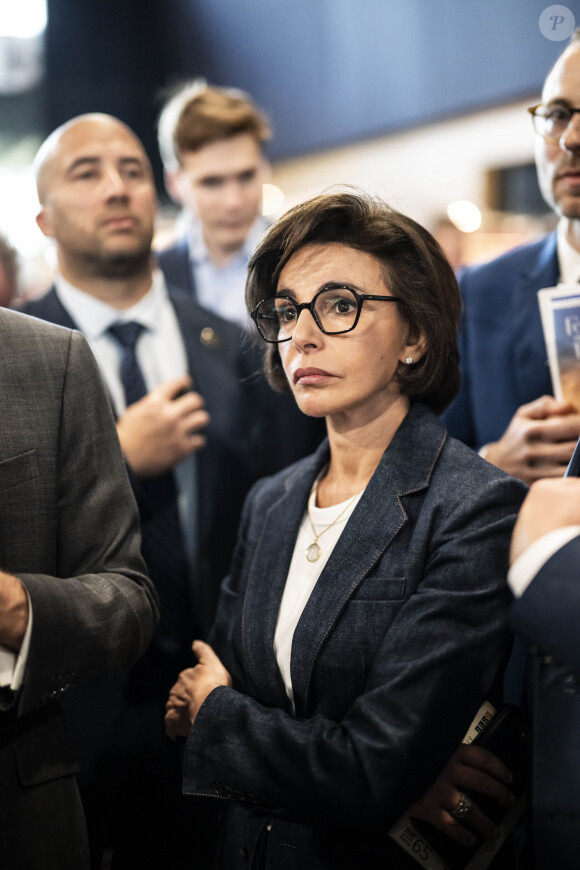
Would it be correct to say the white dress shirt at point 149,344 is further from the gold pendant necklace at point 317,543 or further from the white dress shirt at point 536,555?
the white dress shirt at point 536,555

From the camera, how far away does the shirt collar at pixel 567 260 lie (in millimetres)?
2211

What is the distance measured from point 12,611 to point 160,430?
3.78 ft

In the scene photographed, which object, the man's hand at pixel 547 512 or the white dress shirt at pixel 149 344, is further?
the white dress shirt at pixel 149 344

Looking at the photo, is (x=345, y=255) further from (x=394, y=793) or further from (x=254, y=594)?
(x=394, y=793)

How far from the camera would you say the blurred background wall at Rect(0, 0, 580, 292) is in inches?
232

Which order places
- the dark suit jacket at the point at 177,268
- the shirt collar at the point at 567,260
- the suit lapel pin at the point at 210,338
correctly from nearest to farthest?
the shirt collar at the point at 567,260
the suit lapel pin at the point at 210,338
the dark suit jacket at the point at 177,268

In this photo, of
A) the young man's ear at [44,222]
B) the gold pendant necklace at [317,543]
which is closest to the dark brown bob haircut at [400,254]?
the gold pendant necklace at [317,543]

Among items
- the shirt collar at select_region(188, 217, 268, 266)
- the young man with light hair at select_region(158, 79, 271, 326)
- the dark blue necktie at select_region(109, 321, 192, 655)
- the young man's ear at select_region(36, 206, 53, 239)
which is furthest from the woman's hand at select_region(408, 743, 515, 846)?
the shirt collar at select_region(188, 217, 268, 266)

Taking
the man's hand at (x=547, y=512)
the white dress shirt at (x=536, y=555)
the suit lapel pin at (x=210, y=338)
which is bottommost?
the white dress shirt at (x=536, y=555)

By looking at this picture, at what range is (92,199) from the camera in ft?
8.20

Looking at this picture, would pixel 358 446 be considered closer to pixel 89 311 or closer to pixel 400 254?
pixel 400 254

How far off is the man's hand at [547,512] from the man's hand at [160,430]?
52.1 inches

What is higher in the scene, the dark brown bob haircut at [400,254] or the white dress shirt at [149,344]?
the dark brown bob haircut at [400,254]

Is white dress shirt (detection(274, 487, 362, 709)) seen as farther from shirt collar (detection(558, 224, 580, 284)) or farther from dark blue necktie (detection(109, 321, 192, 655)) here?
shirt collar (detection(558, 224, 580, 284))
